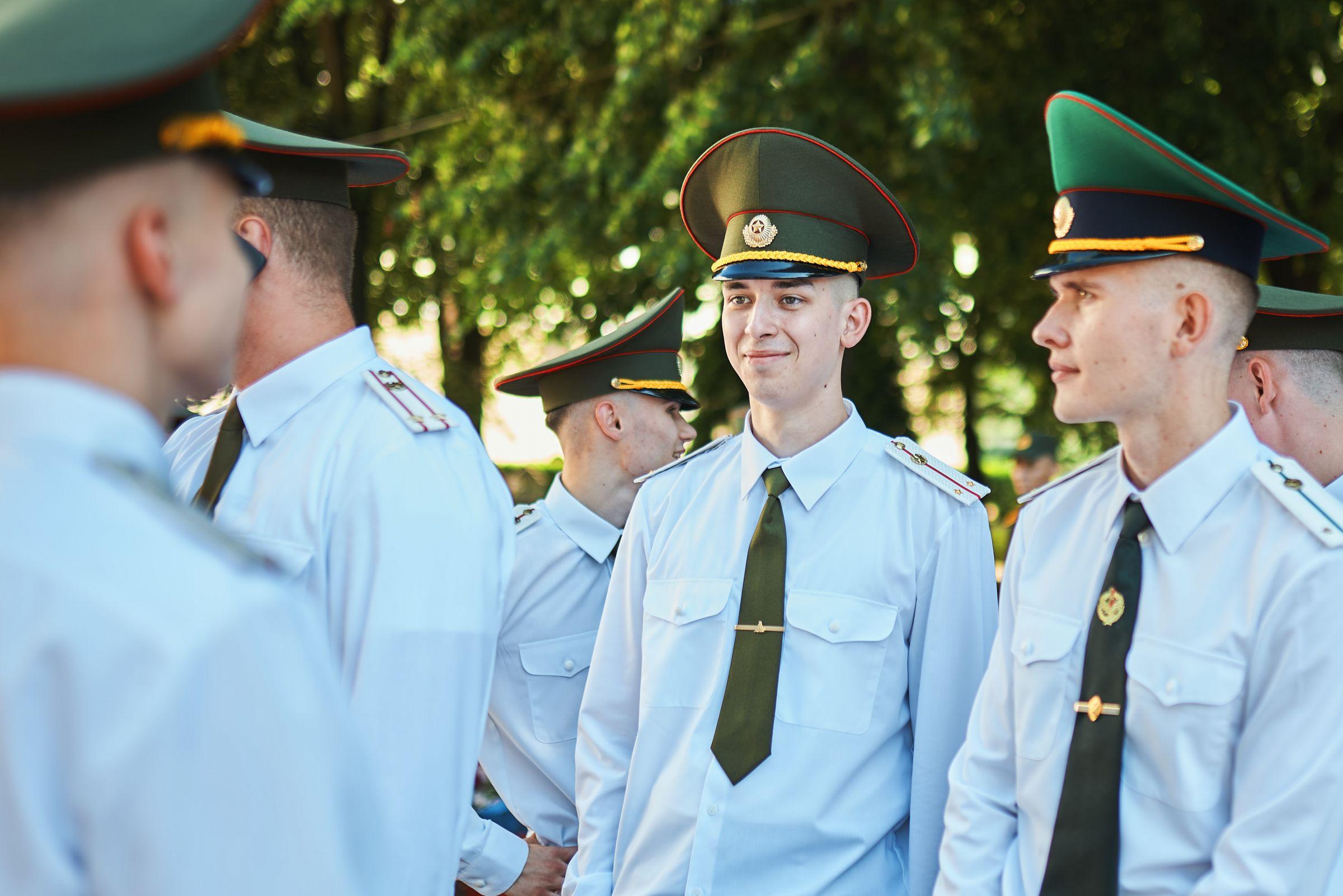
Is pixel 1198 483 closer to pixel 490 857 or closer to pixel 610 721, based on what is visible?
pixel 610 721

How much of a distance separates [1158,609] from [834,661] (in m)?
0.79

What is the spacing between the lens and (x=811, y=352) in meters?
3.07

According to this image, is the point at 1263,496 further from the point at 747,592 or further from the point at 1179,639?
the point at 747,592

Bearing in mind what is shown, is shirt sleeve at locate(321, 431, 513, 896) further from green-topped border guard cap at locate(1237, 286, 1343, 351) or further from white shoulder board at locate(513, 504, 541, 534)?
green-topped border guard cap at locate(1237, 286, 1343, 351)

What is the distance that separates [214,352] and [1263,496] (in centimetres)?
185

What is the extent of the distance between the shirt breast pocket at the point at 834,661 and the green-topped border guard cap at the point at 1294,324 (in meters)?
1.22

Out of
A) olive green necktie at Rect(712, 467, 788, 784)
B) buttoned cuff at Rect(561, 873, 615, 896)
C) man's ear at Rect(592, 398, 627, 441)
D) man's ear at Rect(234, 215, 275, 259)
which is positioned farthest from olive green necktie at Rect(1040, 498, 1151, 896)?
man's ear at Rect(592, 398, 627, 441)

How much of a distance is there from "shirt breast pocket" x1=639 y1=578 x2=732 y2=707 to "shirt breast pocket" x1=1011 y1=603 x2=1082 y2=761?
757 millimetres

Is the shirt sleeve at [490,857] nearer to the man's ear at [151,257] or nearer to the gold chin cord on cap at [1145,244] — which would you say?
the gold chin cord on cap at [1145,244]

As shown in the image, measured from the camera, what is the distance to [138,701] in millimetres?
872

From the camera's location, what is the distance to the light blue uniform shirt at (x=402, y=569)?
6.56ft

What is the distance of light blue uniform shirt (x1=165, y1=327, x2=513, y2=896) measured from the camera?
2000 millimetres

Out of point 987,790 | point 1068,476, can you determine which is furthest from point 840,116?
point 987,790

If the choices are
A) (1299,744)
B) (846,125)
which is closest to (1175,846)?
(1299,744)
